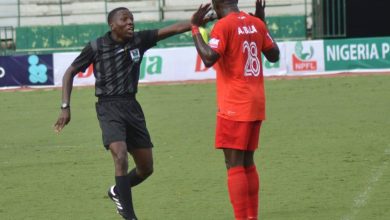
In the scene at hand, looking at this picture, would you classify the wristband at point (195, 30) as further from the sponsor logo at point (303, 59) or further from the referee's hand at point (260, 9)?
the sponsor logo at point (303, 59)

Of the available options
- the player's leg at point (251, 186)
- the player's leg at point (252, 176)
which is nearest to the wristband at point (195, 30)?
the player's leg at point (252, 176)

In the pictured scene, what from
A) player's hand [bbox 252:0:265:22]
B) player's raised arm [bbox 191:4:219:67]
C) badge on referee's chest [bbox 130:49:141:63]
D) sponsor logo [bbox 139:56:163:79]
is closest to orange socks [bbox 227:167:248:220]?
player's raised arm [bbox 191:4:219:67]

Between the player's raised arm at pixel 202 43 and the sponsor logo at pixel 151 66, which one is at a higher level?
the player's raised arm at pixel 202 43

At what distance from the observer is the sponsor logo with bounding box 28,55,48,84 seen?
2645 cm

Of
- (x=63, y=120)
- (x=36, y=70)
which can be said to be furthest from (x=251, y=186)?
(x=36, y=70)

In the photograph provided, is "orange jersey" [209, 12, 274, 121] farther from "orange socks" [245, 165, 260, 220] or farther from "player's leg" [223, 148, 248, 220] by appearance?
"orange socks" [245, 165, 260, 220]

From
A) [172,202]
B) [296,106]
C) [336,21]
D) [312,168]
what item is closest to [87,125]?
[296,106]

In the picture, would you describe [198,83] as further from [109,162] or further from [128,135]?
[128,135]

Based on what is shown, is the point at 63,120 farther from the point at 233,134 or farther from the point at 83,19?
the point at 83,19

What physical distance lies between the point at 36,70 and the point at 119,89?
18.0 m

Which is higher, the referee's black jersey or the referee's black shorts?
the referee's black jersey

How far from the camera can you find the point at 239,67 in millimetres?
7844

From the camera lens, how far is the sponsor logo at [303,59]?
2658 cm

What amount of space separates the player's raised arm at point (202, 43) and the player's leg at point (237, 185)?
801 millimetres
